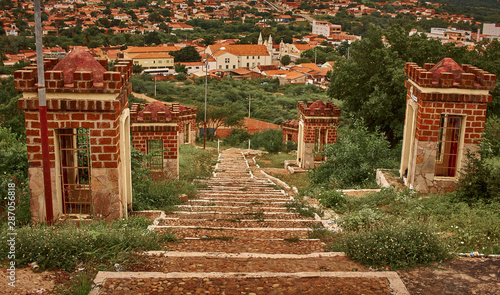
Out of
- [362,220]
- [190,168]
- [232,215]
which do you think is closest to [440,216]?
[362,220]

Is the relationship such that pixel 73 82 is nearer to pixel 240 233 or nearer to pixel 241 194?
pixel 240 233

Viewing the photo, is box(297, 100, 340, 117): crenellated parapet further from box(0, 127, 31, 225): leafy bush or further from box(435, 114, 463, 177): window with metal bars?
box(0, 127, 31, 225): leafy bush

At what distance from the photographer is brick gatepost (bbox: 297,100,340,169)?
2050cm

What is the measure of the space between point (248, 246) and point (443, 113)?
20.9ft

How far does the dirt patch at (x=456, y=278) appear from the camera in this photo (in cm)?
549

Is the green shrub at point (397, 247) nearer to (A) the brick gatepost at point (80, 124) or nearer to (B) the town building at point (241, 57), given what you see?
(A) the brick gatepost at point (80, 124)

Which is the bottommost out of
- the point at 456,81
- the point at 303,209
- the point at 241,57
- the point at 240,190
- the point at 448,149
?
the point at 240,190

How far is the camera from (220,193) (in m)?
Result: 12.9

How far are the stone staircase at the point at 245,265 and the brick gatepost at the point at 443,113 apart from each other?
12.1 feet

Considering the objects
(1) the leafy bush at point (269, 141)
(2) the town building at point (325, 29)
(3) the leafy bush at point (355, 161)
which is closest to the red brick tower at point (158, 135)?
(3) the leafy bush at point (355, 161)

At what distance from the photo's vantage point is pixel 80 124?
7723 mm

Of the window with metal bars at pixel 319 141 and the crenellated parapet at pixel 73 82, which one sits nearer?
the crenellated parapet at pixel 73 82

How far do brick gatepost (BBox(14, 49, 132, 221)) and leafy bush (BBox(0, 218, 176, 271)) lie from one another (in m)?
1.46

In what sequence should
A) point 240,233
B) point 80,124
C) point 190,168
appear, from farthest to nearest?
point 190,168 → point 240,233 → point 80,124
